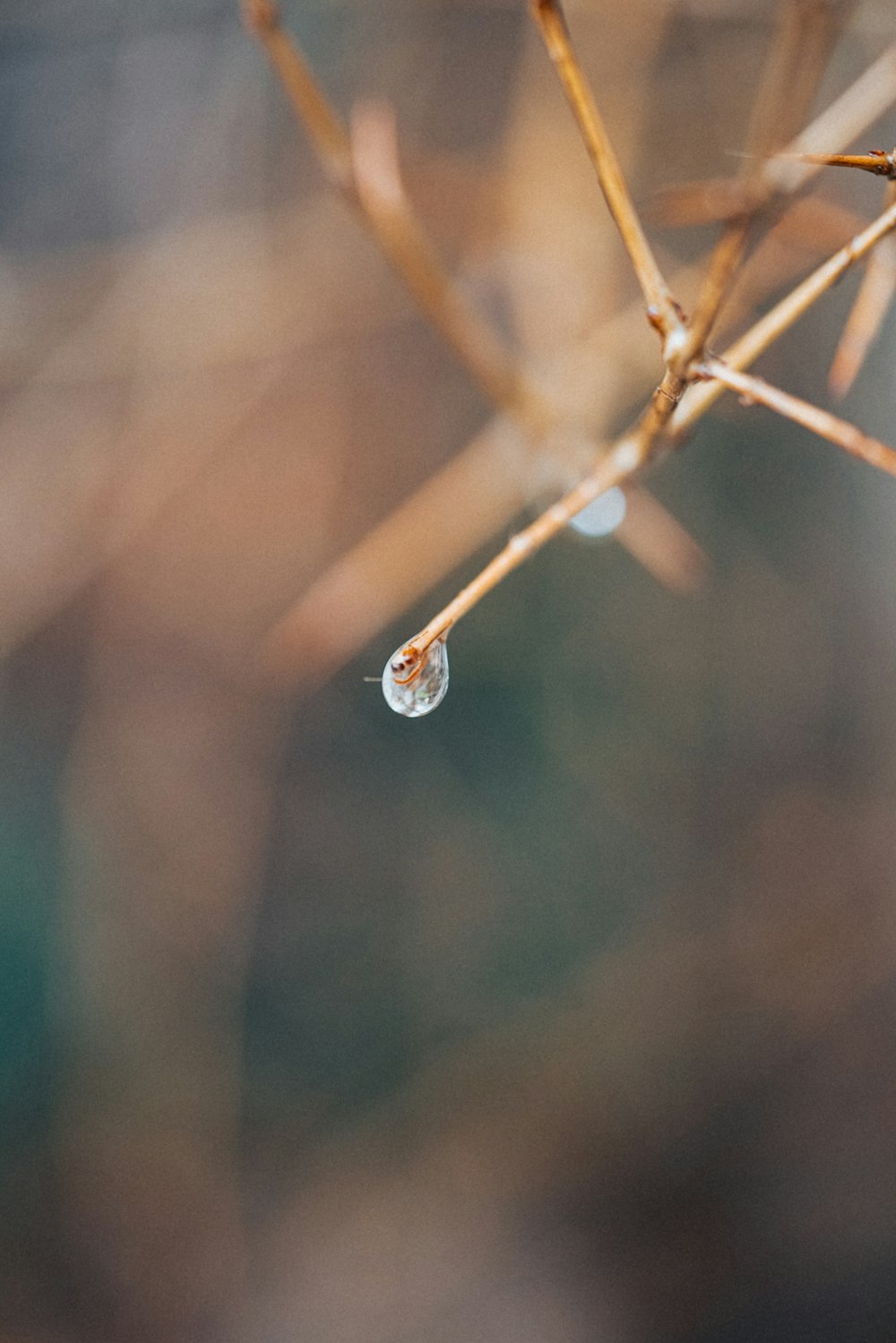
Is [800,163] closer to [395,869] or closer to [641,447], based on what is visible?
Answer: [641,447]

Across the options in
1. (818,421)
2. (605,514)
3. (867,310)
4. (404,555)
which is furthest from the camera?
(404,555)

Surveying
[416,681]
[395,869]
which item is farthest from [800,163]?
[395,869]

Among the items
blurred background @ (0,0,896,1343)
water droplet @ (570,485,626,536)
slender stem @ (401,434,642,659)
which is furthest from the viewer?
blurred background @ (0,0,896,1343)

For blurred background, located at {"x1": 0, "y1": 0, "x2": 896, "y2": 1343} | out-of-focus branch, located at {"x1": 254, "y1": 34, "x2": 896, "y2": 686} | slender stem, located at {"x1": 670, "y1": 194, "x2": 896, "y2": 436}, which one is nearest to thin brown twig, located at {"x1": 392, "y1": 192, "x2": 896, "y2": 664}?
slender stem, located at {"x1": 670, "y1": 194, "x2": 896, "y2": 436}

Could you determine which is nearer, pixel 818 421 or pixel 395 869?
pixel 818 421

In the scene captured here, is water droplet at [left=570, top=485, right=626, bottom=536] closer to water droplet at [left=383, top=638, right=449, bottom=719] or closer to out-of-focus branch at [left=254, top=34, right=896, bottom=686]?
out-of-focus branch at [left=254, top=34, right=896, bottom=686]

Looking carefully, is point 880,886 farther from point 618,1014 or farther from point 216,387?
point 216,387

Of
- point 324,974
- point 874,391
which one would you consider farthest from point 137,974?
point 874,391
